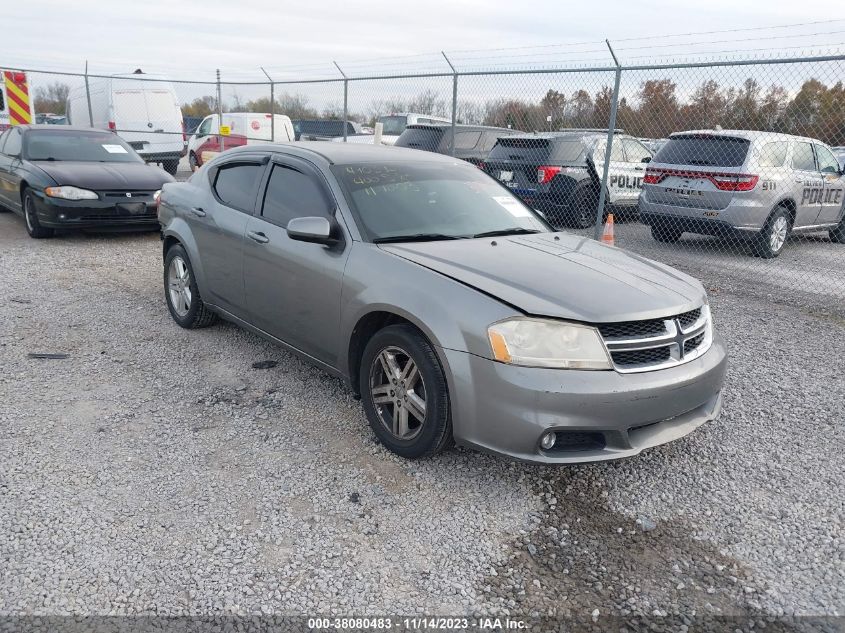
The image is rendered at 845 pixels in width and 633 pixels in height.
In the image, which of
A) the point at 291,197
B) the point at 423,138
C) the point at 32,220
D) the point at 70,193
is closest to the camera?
the point at 291,197

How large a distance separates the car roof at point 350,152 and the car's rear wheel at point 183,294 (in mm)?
1056

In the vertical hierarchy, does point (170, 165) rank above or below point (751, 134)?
below

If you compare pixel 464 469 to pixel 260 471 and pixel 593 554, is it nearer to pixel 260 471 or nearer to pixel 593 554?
pixel 593 554

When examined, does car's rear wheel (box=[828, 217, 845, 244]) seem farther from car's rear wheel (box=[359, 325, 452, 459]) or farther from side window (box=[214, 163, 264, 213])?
car's rear wheel (box=[359, 325, 452, 459])

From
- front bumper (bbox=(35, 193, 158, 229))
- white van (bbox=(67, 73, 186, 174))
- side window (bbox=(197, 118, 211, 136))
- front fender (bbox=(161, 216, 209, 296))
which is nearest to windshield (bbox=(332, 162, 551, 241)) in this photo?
front fender (bbox=(161, 216, 209, 296))

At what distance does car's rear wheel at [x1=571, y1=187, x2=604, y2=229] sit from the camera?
10469 millimetres

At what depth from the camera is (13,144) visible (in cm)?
968

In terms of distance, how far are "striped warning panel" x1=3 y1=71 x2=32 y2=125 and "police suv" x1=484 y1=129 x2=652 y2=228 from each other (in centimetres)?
1066

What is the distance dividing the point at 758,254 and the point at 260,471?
8.61m

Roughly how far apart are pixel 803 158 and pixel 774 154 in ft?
3.03

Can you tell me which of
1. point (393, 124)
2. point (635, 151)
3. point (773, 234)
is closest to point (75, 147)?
point (635, 151)

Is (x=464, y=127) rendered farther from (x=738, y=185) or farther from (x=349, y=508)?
(x=349, y=508)

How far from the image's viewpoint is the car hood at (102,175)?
8602mm

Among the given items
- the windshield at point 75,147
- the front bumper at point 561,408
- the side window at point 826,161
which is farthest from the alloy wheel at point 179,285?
the side window at point 826,161
